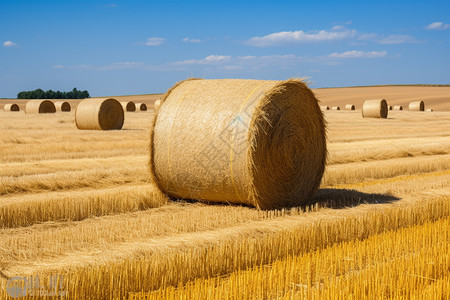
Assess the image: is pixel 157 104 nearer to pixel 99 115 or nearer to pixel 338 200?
→ pixel 99 115

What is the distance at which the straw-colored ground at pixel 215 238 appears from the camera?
4.88m

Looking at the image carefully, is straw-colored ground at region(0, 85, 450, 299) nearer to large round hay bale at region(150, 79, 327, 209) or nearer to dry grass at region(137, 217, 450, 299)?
dry grass at region(137, 217, 450, 299)

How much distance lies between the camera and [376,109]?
32406 millimetres

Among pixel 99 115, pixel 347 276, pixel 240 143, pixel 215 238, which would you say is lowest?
pixel 347 276

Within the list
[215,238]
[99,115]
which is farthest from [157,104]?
[215,238]

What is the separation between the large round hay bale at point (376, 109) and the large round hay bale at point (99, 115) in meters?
16.6

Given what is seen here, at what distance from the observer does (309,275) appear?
5227 mm

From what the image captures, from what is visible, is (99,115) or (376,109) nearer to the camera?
(99,115)

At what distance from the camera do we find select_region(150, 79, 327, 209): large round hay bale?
8086mm

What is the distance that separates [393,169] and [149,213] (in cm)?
630

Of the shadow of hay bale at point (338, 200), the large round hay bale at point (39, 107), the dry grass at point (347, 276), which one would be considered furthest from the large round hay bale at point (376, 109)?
the dry grass at point (347, 276)

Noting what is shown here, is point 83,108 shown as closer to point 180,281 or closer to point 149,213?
point 149,213

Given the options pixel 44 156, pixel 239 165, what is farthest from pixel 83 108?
pixel 239 165

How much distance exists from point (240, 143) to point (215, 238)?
6.89ft
